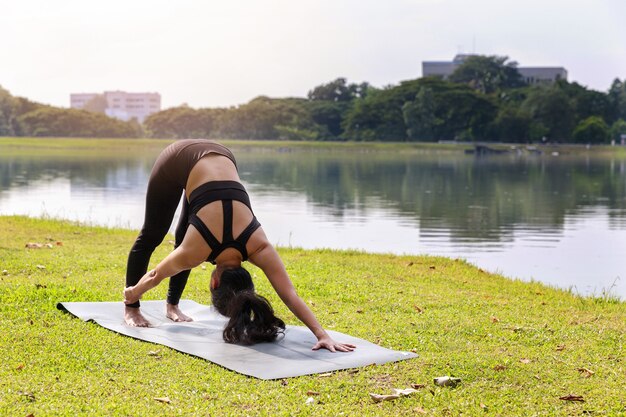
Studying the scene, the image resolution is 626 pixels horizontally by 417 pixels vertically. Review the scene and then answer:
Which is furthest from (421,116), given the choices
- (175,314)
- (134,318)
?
(134,318)

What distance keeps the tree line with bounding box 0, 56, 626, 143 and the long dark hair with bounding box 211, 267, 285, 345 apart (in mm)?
92700

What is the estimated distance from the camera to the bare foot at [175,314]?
21.9 feet

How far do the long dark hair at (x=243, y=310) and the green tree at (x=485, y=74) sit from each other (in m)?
114

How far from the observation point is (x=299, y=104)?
120688mm

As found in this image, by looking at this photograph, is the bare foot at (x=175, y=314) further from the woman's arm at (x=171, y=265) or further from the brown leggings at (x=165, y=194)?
the woman's arm at (x=171, y=265)

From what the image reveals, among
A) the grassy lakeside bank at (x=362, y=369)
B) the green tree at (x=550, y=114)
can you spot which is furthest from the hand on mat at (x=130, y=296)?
the green tree at (x=550, y=114)

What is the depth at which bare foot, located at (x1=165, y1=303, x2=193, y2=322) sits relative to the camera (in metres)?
6.66

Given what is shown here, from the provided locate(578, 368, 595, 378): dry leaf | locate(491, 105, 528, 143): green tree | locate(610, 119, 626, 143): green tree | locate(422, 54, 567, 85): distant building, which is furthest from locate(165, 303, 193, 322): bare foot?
locate(422, 54, 567, 85): distant building

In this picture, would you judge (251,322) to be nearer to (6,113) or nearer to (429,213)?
(429,213)

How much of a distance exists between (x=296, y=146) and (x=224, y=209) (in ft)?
312

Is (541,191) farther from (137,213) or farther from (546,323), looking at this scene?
(546,323)

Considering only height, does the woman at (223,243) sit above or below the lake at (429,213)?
above

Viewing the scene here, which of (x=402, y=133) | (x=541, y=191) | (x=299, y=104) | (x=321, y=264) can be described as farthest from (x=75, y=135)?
(x=321, y=264)

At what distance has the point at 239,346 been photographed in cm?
580
